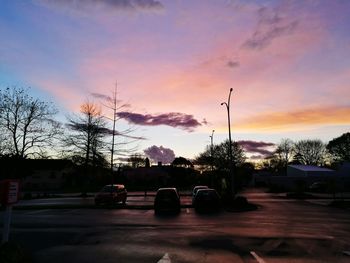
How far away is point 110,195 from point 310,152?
102426mm

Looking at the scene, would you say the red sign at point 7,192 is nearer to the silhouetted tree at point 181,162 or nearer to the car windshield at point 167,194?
the car windshield at point 167,194

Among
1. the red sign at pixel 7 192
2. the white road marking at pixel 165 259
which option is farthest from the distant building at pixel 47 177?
the red sign at pixel 7 192

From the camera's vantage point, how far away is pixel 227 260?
10695mm

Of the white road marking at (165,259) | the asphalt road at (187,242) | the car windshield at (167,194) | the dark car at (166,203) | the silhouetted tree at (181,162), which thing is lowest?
the white road marking at (165,259)

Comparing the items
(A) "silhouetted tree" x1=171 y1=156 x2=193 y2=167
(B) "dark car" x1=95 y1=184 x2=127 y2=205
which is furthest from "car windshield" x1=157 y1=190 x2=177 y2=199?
(A) "silhouetted tree" x1=171 y1=156 x2=193 y2=167

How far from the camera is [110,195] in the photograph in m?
36.1

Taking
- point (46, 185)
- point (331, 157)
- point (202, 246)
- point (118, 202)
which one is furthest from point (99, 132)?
point (331, 157)

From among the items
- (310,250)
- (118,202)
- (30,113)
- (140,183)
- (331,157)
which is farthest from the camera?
(331,157)

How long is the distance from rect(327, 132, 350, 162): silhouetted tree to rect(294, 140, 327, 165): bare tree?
10.5 feet

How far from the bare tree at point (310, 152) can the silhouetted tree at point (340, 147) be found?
10.5 feet

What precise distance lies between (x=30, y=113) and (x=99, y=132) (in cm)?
979

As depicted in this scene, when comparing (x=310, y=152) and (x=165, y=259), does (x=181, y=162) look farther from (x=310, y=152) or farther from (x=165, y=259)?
(x=165, y=259)

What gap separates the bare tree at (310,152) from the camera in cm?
12606

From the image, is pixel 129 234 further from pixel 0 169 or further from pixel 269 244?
pixel 0 169
